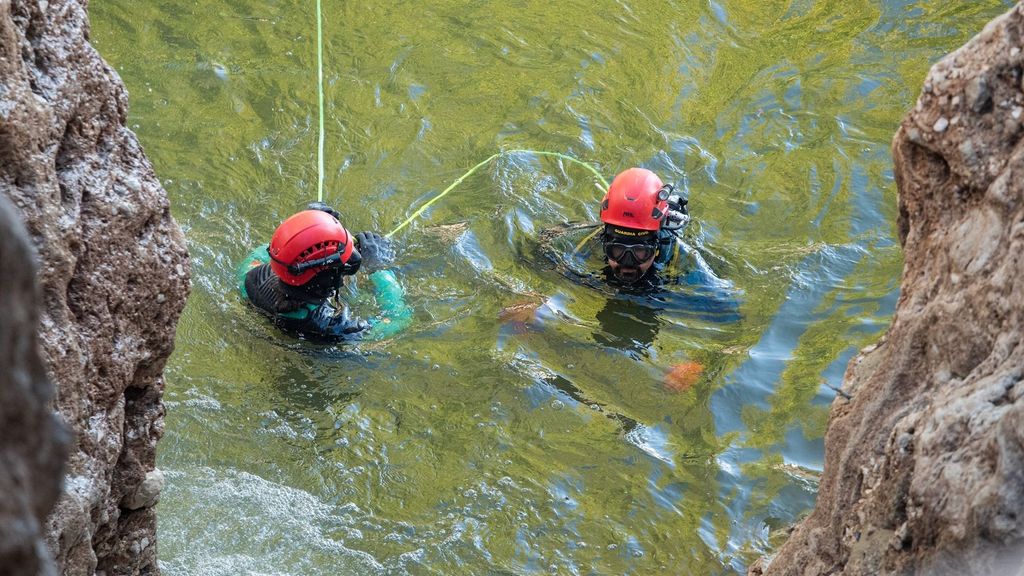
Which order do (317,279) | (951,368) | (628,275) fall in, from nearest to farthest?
1. (951,368)
2. (317,279)
3. (628,275)

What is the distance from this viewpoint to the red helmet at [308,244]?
598 centimetres

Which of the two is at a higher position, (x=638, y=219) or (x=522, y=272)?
(x=638, y=219)

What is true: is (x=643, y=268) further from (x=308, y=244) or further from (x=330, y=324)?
(x=308, y=244)

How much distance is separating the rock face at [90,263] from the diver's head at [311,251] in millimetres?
2413

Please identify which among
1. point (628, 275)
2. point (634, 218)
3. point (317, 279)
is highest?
point (634, 218)

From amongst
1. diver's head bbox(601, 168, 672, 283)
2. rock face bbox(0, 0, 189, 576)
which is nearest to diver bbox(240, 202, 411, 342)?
diver's head bbox(601, 168, 672, 283)

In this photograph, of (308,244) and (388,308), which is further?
(388,308)

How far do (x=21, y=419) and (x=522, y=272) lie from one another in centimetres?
678

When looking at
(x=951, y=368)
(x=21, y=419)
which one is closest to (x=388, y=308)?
(x=951, y=368)

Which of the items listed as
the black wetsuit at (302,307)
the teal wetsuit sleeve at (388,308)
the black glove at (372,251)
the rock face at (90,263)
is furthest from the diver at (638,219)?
the rock face at (90,263)

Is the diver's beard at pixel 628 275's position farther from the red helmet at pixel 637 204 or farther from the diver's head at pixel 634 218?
the red helmet at pixel 637 204

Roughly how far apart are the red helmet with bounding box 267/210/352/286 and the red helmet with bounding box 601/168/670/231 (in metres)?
1.95

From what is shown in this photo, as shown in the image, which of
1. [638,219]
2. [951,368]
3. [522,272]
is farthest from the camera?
[522,272]

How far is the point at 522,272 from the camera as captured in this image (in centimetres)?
781
